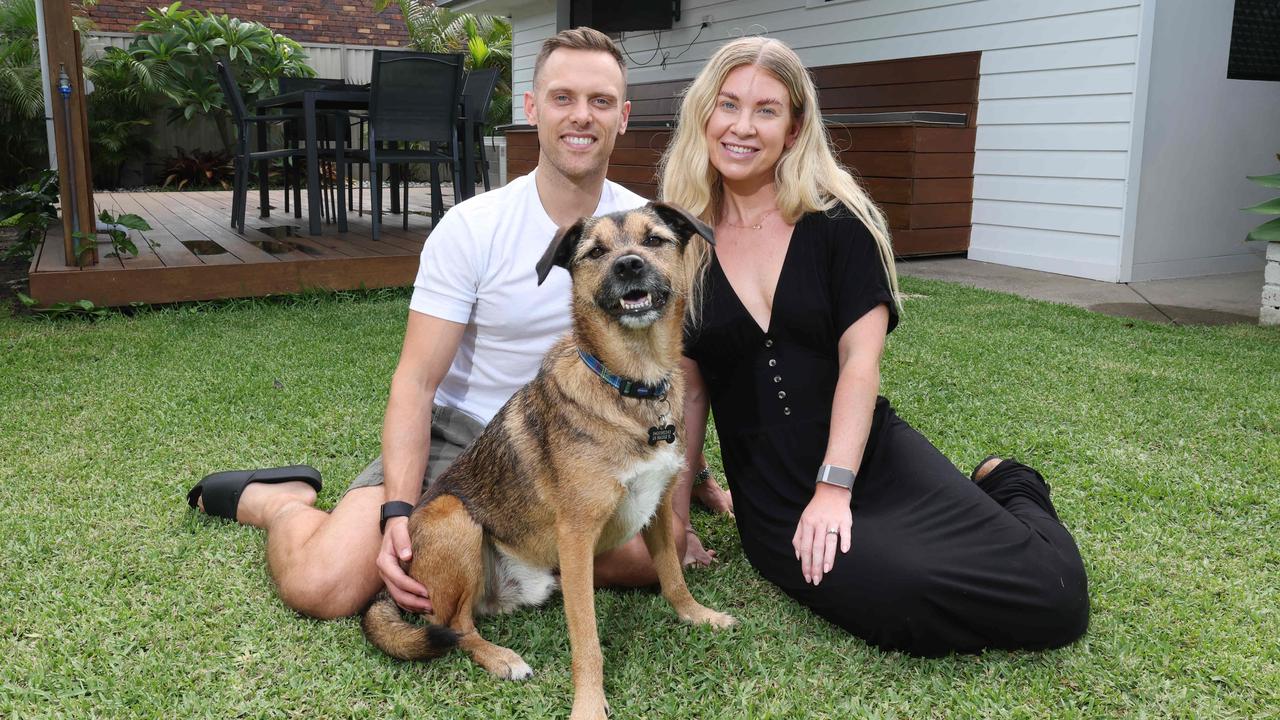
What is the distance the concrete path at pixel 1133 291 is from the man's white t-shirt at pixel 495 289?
5032 mm

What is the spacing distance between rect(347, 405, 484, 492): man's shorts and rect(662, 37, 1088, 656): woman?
27.8 inches

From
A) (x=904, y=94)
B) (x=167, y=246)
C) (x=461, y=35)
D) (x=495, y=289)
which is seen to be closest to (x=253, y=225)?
(x=167, y=246)

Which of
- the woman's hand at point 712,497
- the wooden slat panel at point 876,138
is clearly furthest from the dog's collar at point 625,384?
the wooden slat panel at point 876,138

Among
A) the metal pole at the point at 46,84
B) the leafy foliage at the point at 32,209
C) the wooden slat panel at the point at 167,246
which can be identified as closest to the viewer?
the metal pole at the point at 46,84

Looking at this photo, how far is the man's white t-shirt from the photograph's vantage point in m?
2.67

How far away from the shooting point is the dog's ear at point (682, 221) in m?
2.26

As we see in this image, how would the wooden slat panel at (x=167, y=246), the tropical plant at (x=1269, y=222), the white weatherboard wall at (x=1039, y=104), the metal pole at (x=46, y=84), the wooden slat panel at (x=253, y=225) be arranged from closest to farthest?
the tropical plant at (x=1269, y=222) → the metal pole at (x=46, y=84) → the wooden slat panel at (x=167, y=246) → the wooden slat panel at (x=253, y=225) → the white weatherboard wall at (x=1039, y=104)

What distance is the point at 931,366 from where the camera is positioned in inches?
198

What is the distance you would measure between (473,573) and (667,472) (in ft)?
1.85

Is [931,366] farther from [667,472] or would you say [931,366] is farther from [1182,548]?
[667,472]

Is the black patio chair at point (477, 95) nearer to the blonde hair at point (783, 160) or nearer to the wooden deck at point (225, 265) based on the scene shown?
the wooden deck at point (225, 265)

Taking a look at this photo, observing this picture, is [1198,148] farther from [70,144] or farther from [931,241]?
[70,144]

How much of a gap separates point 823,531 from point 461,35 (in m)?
20.3

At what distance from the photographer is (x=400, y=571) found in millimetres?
2326
